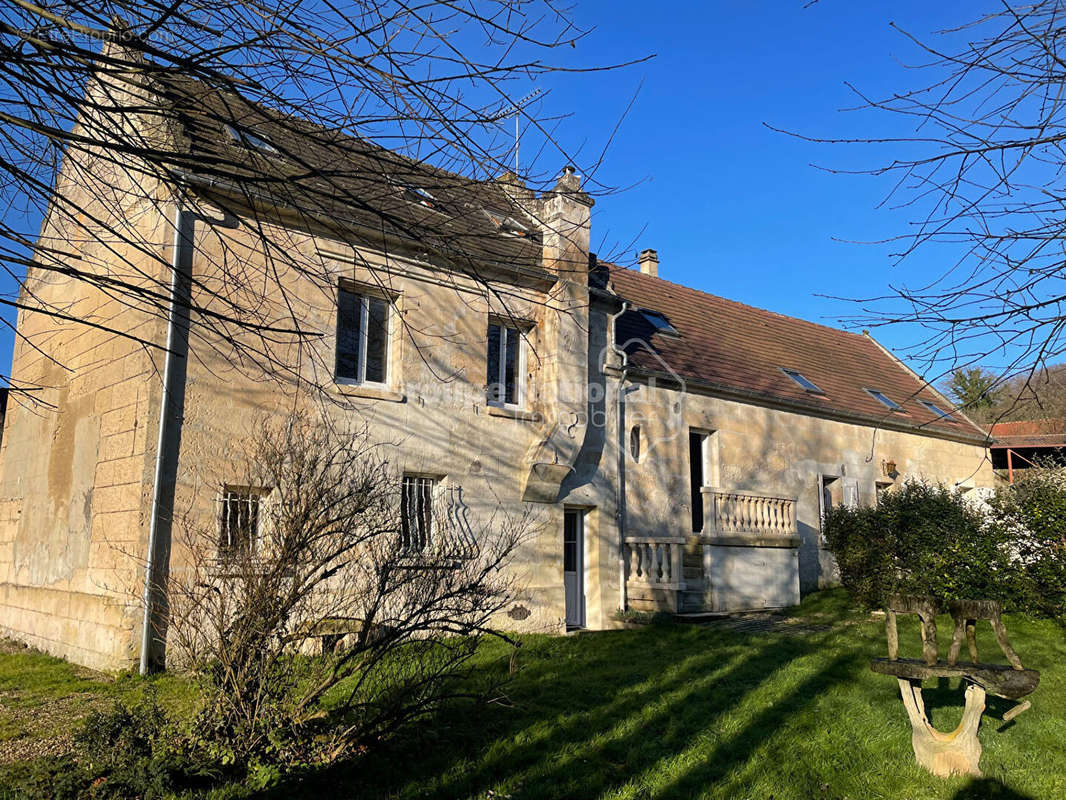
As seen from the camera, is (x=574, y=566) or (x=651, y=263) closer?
(x=574, y=566)

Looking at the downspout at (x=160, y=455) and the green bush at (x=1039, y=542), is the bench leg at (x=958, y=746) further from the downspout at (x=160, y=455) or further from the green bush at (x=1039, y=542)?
the downspout at (x=160, y=455)

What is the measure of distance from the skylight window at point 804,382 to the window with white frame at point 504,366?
9.20m

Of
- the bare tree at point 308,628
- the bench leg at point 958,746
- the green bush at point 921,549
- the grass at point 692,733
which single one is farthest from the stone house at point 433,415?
the bench leg at point 958,746

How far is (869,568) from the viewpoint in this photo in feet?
50.5

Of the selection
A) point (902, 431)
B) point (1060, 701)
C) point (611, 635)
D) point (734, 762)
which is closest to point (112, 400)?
point (611, 635)

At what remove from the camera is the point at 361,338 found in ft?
38.4

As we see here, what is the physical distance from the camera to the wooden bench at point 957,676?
18.6 feet

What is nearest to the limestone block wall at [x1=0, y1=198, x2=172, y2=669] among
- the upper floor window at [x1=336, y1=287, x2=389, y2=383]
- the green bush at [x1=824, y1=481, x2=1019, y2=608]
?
the upper floor window at [x1=336, y1=287, x2=389, y2=383]

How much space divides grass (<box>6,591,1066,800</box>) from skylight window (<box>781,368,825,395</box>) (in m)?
9.76

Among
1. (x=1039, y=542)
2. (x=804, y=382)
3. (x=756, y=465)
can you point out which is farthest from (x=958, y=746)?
(x=804, y=382)

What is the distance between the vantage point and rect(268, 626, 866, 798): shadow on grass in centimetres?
545

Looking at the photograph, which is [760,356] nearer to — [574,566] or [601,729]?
[574,566]

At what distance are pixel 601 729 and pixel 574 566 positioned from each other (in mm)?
7359

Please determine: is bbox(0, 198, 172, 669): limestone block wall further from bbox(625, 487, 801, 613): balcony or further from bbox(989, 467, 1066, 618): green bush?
bbox(989, 467, 1066, 618): green bush
